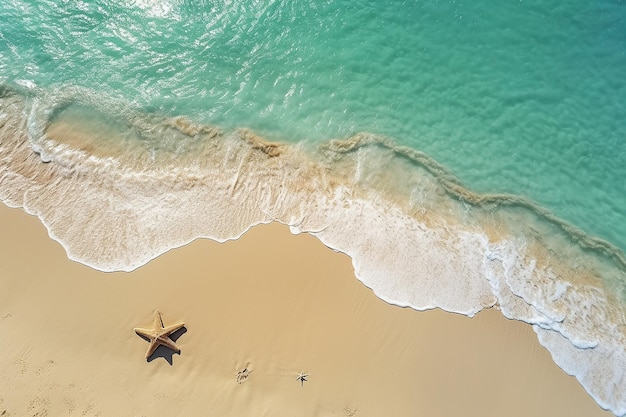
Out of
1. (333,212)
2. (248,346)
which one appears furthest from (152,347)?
(333,212)

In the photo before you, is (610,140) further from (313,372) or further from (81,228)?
(81,228)

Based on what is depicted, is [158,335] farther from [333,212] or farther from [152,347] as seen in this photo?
[333,212]

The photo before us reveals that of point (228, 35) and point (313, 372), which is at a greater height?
point (228, 35)

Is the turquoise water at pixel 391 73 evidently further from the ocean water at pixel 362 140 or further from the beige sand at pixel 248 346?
the beige sand at pixel 248 346

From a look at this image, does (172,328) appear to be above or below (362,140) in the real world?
below

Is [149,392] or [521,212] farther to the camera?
[521,212]

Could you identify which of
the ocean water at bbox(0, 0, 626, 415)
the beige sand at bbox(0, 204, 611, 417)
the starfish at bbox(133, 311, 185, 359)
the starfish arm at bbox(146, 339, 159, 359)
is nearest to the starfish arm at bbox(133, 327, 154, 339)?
the starfish at bbox(133, 311, 185, 359)

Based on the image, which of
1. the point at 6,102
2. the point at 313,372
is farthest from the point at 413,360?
the point at 6,102
